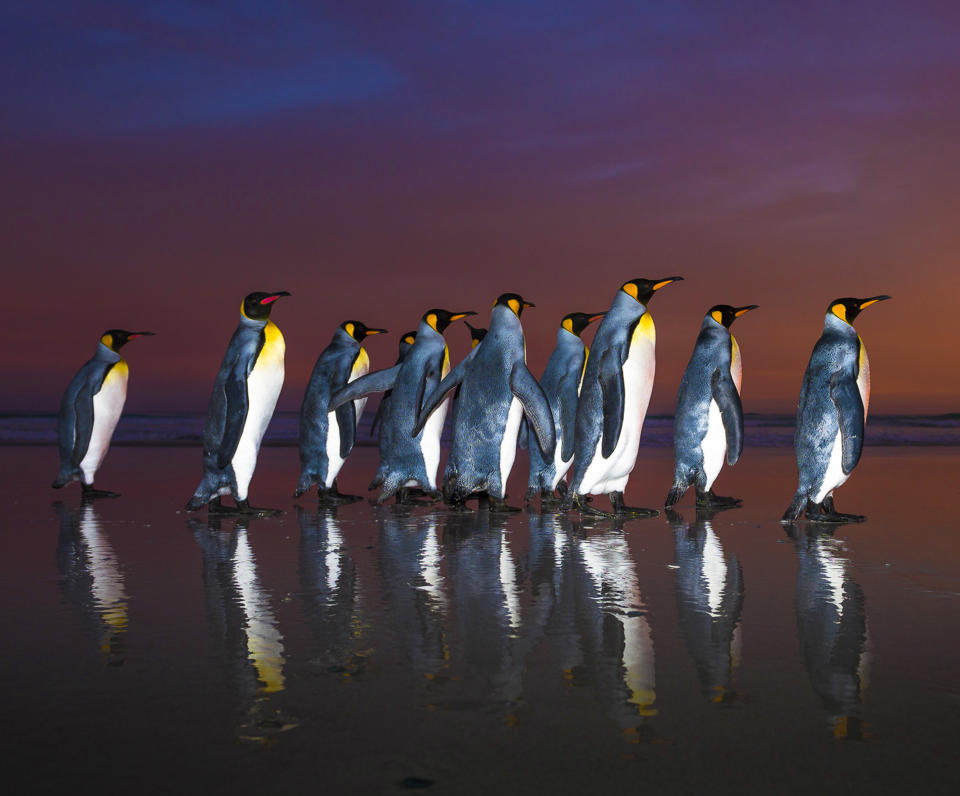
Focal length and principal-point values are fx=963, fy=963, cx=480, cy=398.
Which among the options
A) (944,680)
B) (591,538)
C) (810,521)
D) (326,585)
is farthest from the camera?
(810,521)

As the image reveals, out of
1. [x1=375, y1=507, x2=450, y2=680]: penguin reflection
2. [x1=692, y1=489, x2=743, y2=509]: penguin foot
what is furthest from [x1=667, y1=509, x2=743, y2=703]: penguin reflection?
[x1=692, y1=489, x2=743, y2=509]: penguin foot

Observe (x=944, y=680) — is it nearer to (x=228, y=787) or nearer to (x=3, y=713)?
(x=228, y=787)

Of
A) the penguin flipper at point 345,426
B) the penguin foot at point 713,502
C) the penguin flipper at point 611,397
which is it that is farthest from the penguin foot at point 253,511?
the penguin foot at point 713,502

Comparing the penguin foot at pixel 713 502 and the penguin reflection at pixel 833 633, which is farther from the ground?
the penguin reflection at pixel 833 633

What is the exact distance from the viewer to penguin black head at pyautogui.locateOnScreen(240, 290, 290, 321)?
8.02m

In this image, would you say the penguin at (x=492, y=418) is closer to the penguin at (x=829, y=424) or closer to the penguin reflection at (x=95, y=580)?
the penguin at (x=829, y=424)

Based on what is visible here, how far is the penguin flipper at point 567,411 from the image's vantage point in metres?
8.20

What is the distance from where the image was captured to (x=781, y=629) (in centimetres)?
359

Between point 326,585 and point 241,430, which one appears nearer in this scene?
point 326,585

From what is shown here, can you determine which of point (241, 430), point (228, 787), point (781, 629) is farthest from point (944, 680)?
point (241, 430)

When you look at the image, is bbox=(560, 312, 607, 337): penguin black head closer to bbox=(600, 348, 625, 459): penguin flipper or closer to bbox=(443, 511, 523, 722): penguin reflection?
bbox=(600, 348, 625, 459): penguin flipper

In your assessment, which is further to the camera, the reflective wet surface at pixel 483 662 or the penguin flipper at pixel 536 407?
the penguin flipper at pixel 536 407

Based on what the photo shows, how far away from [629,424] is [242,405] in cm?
309

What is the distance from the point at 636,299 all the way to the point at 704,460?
4.88 ft
